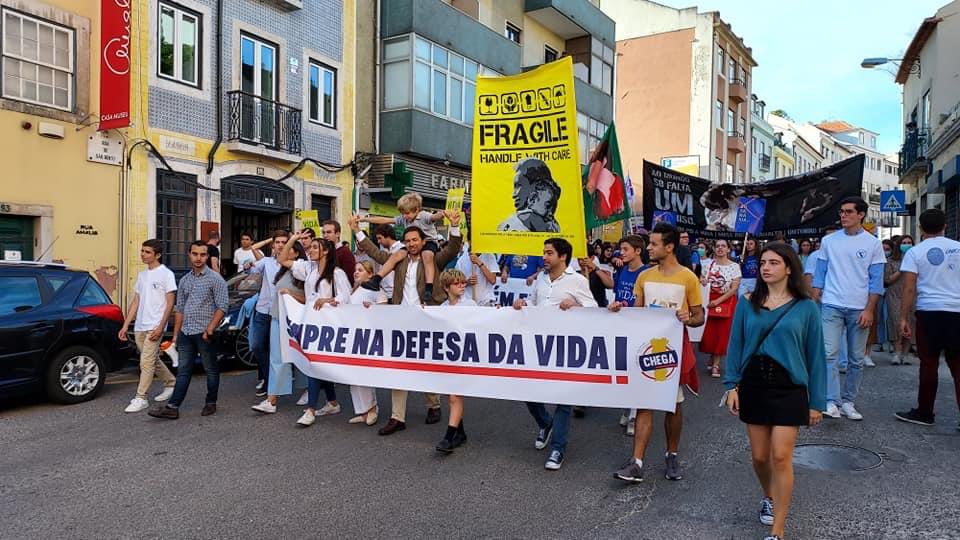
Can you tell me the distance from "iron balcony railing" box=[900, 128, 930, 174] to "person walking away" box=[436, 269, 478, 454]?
23.9m

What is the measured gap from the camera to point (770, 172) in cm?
5822

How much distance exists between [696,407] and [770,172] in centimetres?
5597

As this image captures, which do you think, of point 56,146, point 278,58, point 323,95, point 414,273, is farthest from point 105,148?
point 414,273

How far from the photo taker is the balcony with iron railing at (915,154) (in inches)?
982

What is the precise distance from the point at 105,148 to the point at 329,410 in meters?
8.52

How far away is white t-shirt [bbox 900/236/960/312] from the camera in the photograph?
6297 mm

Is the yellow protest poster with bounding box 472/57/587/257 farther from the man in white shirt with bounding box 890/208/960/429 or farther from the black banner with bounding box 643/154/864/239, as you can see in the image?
the black banner with bounding box 643/154/864/239

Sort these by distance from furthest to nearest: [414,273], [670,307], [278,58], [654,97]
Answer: [654,97] → [278,58] → [414,273] → [670,307]

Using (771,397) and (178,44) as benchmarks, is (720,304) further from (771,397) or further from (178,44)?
(178,44)

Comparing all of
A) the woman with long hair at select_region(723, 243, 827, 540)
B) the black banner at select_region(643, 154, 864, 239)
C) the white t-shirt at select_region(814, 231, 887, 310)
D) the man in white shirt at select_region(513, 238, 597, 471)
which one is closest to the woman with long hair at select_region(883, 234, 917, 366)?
the black banner at select_region(643, 154, 864, 239)

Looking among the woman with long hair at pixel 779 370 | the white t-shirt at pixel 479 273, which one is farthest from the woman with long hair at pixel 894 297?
the woman with long hair at pixel 779 370

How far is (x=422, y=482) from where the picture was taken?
5059 millimetres

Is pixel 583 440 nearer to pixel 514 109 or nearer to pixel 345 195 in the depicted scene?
pixel 514 109

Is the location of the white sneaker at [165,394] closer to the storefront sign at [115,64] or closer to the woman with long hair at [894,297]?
the storefront sign at [115,64]
